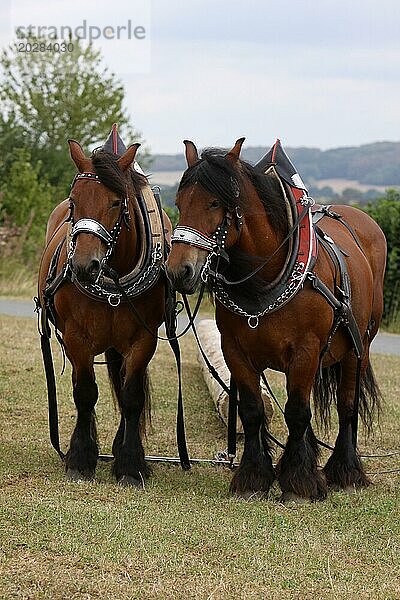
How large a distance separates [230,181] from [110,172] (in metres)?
0.78

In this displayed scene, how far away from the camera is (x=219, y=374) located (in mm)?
9164

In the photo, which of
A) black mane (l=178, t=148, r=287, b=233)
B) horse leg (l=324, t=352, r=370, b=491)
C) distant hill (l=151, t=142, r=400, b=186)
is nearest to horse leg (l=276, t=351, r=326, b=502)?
horse leg (l=324, t=352, r=370, b=491)

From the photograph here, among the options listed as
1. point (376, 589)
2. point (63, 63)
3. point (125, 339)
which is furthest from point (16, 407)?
point (63, 63)

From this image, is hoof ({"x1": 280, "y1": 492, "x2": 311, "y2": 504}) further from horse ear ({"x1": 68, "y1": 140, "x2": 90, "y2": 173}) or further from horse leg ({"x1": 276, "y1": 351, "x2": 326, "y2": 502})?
horse ear ({"x1": 68, "y1": 140, "x2": 90, "y2": 173})

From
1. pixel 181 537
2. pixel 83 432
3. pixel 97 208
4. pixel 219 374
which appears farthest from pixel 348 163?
pixel 181 537

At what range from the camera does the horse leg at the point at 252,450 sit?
599 cm

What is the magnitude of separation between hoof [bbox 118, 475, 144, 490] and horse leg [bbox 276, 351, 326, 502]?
2.93 feet

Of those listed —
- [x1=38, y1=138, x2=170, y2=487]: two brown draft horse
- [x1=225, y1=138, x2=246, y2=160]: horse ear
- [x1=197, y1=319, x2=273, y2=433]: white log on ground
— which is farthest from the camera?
[x1=197, y1=319, x2=273, y2=433]: white log on ground

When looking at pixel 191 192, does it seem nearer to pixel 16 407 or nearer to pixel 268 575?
pixel 268 575

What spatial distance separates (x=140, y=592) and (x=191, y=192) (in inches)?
84.7

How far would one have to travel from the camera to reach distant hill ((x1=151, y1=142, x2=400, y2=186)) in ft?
233

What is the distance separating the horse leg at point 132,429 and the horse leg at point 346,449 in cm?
128

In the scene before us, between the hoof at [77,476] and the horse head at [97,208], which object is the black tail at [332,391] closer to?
the hoof at [77,476]

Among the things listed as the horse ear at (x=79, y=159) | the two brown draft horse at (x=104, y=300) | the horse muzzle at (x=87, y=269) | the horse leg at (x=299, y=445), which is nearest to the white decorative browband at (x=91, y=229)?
the two brown draft horse at (x=104, y=300)
